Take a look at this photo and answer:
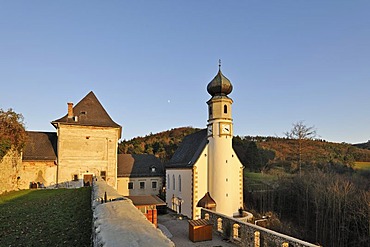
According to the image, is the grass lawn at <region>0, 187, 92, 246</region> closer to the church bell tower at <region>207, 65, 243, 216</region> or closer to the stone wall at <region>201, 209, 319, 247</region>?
the stone wall at <region>201, 209, 319, 247</region>

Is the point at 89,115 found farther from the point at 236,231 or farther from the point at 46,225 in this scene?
the point at 46,225

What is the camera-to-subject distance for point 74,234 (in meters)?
6.54

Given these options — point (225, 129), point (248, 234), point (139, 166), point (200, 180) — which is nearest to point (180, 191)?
point (200, 180)

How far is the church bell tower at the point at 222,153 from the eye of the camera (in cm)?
1870

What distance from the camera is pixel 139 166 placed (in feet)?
94.3

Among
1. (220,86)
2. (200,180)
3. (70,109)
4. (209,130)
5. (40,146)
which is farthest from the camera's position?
(70,109)

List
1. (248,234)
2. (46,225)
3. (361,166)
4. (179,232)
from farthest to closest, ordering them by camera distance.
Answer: (361,166), (179,232), (248,234), (46,225)

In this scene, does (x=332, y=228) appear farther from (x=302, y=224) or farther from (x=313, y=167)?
(x=313, y=167)

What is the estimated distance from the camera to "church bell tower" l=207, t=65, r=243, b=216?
18703mm

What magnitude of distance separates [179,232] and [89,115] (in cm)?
1352

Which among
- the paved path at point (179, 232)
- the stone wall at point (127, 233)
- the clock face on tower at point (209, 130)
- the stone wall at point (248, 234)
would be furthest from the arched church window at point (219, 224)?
the stone wall at point (127, 233)

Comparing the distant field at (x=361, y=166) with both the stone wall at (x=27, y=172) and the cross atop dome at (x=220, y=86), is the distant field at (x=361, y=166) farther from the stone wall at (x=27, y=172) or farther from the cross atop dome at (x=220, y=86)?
the stone wall at (x=27, y=172)

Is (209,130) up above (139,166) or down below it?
above

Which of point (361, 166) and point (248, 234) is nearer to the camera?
point (248, 234)
